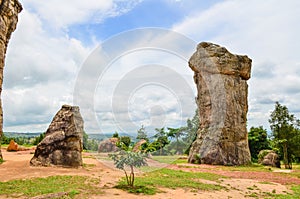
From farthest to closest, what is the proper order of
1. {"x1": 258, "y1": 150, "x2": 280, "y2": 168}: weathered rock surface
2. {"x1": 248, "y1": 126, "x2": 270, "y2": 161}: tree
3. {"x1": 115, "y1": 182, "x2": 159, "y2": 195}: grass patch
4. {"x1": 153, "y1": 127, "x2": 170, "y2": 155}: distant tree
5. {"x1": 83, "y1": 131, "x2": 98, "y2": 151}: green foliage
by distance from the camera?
{"x1": 248, "y1": 126, "x2": 270, "y2": 161}: tree < {"x1": 258, "y1": 150, "x2": 280, "y2": 168}: weathered rock surface < {"x1": 83, "y1": 131, "x2": 98, "y2": 151}: green foliage < {"x1": 153, "y1": 127, "x2": 170, "y2": 155}: distant tree < {"x1": 115, "y1": 182, "x2": 159, "y2": 195}: grass patch

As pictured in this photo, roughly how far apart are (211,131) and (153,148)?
16678mm

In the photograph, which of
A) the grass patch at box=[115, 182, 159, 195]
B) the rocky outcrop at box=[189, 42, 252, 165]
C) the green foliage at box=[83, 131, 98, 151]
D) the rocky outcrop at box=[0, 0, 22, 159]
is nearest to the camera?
the grass patch at box=[115, 182, 159, 195]

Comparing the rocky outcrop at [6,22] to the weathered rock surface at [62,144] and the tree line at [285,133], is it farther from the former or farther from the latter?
the tree line at [285,133]

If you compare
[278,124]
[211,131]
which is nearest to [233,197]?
[211,131]

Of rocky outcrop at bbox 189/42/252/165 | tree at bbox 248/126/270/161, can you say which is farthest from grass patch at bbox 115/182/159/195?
tree at bbox 248/126/270/161

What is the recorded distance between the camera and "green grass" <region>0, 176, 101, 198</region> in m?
9.18

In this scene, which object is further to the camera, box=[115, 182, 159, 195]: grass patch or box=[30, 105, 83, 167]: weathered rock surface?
box=[30, 105, 83, 167]: weathered rock surface

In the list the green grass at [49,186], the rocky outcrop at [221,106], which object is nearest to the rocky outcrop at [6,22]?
the green grass at [49,186]

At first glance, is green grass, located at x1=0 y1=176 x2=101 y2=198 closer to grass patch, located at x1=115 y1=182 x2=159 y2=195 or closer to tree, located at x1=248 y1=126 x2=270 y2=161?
grass patch, located at x1=115 y1=182 x2=159 y2=195

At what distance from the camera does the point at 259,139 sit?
3422 centimetres

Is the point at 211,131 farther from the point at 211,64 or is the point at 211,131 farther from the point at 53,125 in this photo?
the point at 53,125

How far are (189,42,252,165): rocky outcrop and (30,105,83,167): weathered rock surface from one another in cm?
1327

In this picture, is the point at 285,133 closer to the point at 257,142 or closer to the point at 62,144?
the point at 257,142

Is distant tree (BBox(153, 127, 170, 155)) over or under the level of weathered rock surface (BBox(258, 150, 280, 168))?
over
